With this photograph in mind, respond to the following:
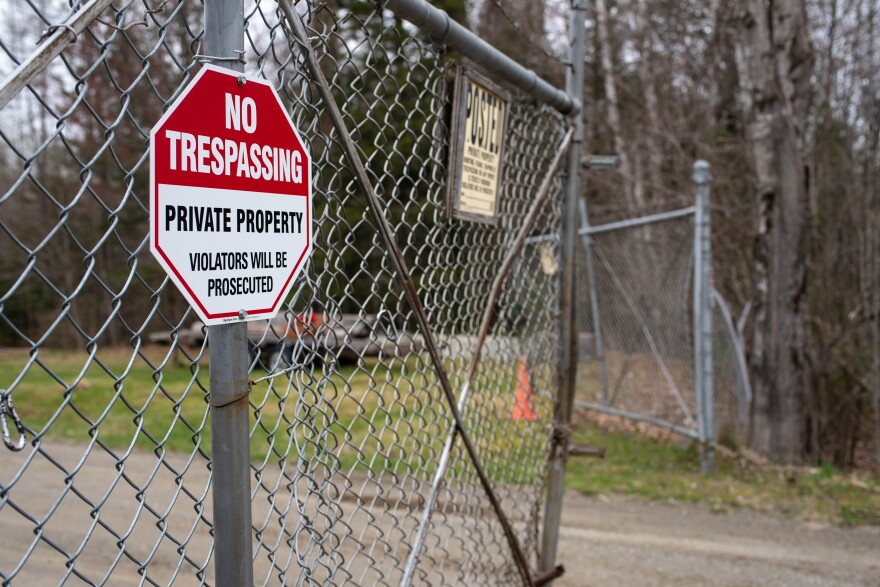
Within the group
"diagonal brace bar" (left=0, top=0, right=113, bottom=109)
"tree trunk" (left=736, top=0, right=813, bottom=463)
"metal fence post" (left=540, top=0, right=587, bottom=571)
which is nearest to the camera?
"diagonal brace bar" (left=0, top=0, right=113, bottom=109)

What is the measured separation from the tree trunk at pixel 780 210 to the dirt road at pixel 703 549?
160 cm

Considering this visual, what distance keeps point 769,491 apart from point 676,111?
989 centimetres

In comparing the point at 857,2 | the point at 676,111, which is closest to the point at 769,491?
the point at 857,2

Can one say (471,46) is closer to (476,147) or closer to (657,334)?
(476,147)

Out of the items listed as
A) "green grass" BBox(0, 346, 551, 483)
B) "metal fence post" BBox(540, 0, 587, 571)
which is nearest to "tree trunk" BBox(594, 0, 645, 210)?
"green grass" BBox(0, 346, 551, 483)

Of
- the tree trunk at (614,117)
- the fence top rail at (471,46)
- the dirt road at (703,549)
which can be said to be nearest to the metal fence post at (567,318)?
the fence top rail at (471,46)

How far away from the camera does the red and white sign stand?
1402 millimetres

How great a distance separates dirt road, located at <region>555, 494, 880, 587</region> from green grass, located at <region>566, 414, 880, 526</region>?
24cm

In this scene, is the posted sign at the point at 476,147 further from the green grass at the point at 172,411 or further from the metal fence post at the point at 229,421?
the metal fence post at the point at 229,421

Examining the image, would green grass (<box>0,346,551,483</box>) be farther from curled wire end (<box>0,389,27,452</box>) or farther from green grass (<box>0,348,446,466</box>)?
curled wire end (<box>0,389,27,452</box>)

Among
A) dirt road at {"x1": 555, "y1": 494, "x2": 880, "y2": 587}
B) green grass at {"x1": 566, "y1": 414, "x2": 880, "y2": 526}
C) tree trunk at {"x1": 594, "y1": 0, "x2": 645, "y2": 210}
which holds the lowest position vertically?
dirt road at {"x1": 555, "y1": 494, "x2": 880, "y2": 587}

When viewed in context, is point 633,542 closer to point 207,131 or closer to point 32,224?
point 207,131

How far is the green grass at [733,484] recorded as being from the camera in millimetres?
6105

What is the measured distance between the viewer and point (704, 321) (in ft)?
22.7
